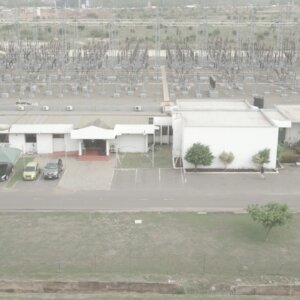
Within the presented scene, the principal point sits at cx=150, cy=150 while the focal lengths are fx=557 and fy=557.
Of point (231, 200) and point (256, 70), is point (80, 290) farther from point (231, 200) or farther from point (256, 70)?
point (256, 70)

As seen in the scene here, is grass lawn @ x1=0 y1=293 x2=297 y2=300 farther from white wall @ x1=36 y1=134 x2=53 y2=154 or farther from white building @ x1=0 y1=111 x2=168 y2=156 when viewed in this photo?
white wall @ x1=36 y1=134 x2=53 y2=154

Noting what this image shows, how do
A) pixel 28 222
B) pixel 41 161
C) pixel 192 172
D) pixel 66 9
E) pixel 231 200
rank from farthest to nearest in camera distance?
pixel 66 9
pixel 41 161
pixel 192 172
pixel 231 200
pixel 28 222

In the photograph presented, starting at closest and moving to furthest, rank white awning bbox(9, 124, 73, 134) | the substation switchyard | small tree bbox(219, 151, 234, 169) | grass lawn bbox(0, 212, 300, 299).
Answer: grass lawn bbox(0, 212, 300, 299)
small tree bbox(219, 151, 234, 169)
white awning bbox(9, 124, 73, 134)
the substation switchyard

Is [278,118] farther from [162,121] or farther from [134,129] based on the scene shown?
[134,129]

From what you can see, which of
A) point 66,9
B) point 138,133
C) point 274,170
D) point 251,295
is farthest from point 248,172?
point 66,9

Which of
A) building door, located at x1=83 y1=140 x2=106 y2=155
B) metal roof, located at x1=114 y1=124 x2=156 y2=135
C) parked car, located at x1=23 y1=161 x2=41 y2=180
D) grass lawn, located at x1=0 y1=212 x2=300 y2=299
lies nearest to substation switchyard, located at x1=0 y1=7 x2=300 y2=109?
metal roof, located at x1=114 y1=124 x2=156 y2=135

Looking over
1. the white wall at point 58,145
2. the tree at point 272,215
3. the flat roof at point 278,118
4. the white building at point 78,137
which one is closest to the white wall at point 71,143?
the white building at point 78,137
